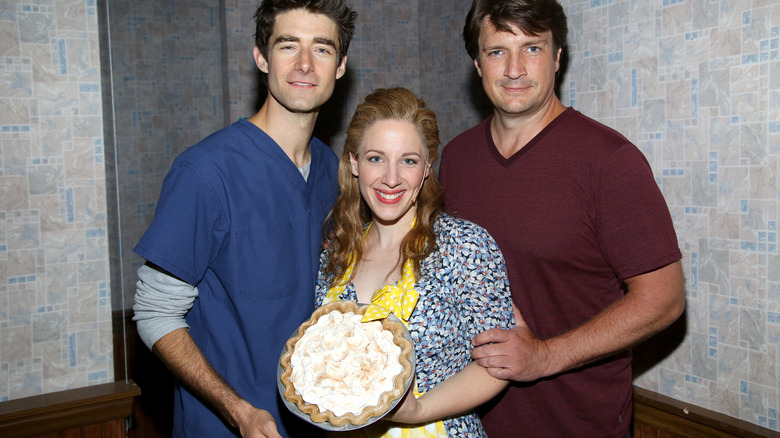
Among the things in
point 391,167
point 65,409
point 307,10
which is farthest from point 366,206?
point 65,409

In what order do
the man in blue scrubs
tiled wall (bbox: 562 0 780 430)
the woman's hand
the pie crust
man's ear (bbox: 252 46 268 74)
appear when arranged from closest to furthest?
the pie crust
the woman's hand
the man in blue scrubs
tiled wall (bbox: 562 0 780 430)
man's ear (bbox: 252 46 268 74)

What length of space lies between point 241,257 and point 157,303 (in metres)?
0.24

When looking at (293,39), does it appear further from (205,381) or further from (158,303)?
(205,381)

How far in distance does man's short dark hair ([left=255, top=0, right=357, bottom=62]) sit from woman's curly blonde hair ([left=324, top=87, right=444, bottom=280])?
10.1 inches

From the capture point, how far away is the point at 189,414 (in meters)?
1.63

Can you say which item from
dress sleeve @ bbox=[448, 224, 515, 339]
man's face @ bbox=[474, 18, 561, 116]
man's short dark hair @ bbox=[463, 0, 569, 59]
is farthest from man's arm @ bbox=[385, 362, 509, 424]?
man's short dark hair @ bbox=[463, 0, 569, 59]

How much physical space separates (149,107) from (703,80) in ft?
8.82

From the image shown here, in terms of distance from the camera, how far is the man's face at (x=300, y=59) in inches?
63.7

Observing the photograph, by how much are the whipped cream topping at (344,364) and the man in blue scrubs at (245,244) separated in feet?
1.02

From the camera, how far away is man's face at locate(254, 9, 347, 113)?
162 centimetres

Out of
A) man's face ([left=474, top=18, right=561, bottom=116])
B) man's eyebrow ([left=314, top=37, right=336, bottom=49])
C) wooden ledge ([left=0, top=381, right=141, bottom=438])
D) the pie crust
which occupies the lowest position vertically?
wooden ledge ([left=0, top=381, right=141, bottom=438])

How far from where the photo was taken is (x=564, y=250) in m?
1.62

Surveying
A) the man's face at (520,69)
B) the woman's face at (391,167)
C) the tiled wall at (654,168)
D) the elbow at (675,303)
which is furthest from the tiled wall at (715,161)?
the woman's face at (391,167)

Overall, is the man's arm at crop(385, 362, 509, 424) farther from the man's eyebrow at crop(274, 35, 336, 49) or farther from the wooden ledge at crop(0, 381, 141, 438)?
the wooden ledge at crop(0, 381, 141, 438)
